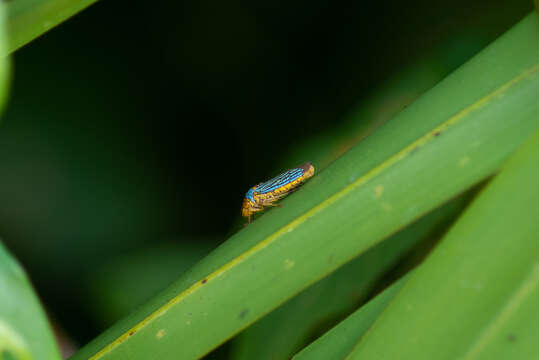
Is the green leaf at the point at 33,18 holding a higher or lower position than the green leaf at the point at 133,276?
higher

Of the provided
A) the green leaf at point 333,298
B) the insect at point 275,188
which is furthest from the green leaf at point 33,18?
the green leaf at point 333,298

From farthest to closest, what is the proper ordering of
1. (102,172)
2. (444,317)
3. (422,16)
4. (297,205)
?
(102,172) → (422,16) → (297,205) → (444,317)

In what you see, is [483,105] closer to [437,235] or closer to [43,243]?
[437,235]

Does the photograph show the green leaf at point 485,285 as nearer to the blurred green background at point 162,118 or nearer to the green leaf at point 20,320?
the green leaf at point 20,320

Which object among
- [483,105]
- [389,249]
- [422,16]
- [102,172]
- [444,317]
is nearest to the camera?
[444,317]

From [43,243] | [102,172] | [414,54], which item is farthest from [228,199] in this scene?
[414,54]

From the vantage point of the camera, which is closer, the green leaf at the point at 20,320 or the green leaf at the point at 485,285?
the green leaf at the point at 20,320

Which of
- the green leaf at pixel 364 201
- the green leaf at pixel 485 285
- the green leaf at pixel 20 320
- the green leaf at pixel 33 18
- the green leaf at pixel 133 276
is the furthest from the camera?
the green leaf at pixel 133 276

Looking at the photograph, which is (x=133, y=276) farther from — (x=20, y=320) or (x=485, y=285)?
(x=485, y=285)
